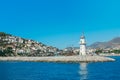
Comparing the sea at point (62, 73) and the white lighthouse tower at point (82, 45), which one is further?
the white lighthouse tower at point (82, 45)

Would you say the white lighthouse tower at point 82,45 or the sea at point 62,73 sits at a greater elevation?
the white lighthouse tower at point 82,45

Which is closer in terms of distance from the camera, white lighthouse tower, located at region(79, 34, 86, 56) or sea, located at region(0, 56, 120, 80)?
sea, located at region(0, 56, 120, 80)

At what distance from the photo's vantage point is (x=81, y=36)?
599 ft

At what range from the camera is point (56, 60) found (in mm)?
180625

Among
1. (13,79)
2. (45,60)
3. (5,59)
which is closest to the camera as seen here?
(13,79)

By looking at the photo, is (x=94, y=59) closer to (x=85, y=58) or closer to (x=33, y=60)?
(x=85, y=58)

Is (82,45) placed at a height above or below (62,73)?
above

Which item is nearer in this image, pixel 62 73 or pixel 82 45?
pixel 62 73

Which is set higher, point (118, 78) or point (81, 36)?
point (81, 36)

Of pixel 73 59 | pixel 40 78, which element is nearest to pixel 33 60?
pixel 73 59

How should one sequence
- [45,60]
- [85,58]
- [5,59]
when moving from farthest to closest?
[5,59]
[45,60]
[85,58]

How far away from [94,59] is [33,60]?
1241 inches

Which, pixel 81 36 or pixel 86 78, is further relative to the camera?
pixel 81 36

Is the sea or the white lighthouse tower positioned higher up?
the white lighthouse tower
